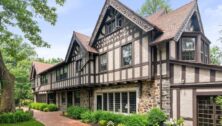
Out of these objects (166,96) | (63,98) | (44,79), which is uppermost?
(166,96)

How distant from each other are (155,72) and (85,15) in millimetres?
7321

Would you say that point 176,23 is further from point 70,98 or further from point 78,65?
point 70,98

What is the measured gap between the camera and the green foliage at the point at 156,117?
42.9 feet

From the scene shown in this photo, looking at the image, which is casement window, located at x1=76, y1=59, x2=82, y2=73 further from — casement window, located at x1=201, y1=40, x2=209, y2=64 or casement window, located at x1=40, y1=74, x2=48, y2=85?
casement window, located at x1=40, y1=74, x2=48, y2=85

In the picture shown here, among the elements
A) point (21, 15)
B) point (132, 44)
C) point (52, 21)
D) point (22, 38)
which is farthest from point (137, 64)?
point (22, 38)

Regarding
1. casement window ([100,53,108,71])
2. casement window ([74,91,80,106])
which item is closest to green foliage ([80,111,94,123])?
casement window ([100,53,108,71])

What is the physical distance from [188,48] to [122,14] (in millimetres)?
5497

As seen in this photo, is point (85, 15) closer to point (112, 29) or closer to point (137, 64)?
point (112, 29)

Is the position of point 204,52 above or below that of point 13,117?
above

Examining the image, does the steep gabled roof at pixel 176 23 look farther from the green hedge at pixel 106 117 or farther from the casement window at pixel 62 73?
the casement window at pixel 62 73

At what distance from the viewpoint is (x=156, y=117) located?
13.1 m

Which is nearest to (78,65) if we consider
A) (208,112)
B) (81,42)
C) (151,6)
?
(81,42)

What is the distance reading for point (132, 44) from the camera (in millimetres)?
16609

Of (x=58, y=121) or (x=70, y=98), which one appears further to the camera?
(x=70, y=98)
